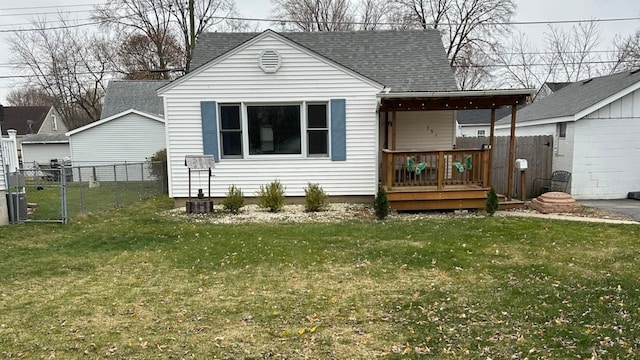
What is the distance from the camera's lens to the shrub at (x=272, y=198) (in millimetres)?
9219

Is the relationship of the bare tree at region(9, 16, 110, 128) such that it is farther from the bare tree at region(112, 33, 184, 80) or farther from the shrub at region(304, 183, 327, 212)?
the shrub at region(304, 183, 327, 212)

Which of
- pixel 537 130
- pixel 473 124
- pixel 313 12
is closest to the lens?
pixel 537 130

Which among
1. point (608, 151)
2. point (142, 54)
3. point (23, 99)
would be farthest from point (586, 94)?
point (23, 99)

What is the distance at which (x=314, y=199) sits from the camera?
916 centimetres

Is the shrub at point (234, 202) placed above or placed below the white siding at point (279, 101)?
below

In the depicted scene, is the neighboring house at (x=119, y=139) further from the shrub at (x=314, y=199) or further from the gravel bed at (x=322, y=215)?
the shrub at (x=314, y=199)

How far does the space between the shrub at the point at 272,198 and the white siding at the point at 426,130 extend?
144 inches

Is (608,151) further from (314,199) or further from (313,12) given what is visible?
(313,12)

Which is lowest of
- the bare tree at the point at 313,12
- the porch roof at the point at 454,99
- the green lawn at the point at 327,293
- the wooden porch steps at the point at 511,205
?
the green lawn at the point at 327,293

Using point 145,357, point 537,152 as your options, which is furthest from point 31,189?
point 537,152

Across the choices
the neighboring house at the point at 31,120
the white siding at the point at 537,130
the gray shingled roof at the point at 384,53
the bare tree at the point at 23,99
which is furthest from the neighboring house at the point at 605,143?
the bare tree at the point at 23,99

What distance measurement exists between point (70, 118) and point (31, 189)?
24.8 meters

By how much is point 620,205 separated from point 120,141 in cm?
2001

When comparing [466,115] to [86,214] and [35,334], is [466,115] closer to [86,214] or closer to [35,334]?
[86,214]
